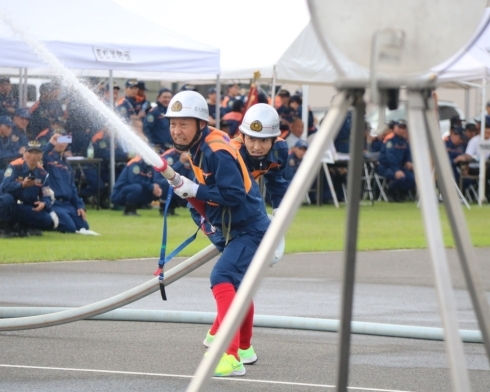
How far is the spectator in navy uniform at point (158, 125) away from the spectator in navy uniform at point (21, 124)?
422 cm

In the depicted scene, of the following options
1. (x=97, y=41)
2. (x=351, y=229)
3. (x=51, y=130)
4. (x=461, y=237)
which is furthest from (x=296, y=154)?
(x=461, y=237)

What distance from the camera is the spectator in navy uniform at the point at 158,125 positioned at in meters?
19.5

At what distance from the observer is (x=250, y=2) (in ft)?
63.4

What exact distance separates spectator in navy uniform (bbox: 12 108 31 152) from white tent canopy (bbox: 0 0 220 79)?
0.70 m

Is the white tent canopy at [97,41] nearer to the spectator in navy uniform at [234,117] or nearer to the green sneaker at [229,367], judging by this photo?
the spectator in navy uniform at [234,117]

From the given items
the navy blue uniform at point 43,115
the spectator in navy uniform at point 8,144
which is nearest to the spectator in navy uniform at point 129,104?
the navy blue uniform at point 43,115

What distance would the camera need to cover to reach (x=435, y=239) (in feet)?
8.72

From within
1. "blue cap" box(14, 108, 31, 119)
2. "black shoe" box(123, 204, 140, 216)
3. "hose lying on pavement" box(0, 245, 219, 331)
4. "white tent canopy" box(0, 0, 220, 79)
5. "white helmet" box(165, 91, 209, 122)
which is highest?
"white tent canopy" box(0, 0, 220, 79)

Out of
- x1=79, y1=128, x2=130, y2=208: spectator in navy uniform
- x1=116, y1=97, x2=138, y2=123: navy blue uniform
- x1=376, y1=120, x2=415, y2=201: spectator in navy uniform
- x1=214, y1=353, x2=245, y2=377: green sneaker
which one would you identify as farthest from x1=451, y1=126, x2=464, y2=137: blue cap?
x1=214, y1=353, x2=245, y2=377: green sneaker

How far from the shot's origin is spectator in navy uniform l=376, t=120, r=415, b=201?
22.3 metres

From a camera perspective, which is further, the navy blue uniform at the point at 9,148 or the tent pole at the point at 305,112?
the tent pole at the point at 305,112

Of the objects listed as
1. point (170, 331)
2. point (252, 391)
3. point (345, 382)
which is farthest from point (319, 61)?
point (345, 382)

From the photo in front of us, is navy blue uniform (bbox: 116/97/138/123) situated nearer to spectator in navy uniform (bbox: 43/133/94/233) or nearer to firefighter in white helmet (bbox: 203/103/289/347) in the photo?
spectator in navy uniform (bbox: 43/133/94/233)

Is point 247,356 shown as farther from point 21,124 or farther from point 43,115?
point 43,115
